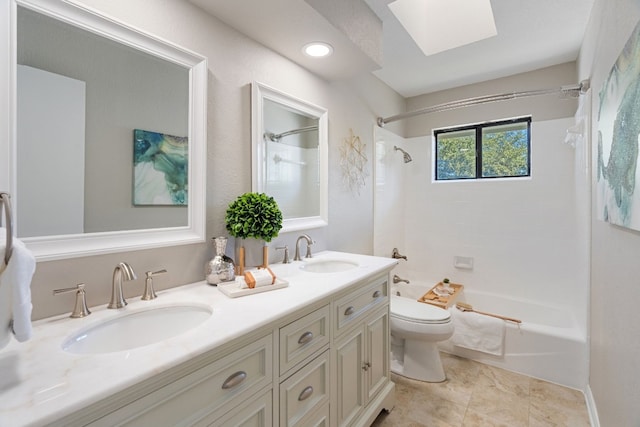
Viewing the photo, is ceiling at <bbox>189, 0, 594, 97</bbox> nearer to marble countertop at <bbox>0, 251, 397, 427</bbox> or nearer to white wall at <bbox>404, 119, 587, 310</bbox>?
white wall at <bbox>404, 119, 587, 310</bbox>

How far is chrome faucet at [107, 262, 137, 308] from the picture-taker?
100 centimetres

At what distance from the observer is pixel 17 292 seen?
2.07 ft

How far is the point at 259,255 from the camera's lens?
166 cm

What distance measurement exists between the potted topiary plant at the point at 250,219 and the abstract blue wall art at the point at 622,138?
51.8 inches

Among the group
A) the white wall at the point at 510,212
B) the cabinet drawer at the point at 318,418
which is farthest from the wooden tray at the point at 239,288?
the white wall at the point at 510,212

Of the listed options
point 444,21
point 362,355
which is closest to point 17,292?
point 362,355

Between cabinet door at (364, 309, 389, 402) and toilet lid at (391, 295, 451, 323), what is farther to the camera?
toilet lid at (391, 295, 451, 323)

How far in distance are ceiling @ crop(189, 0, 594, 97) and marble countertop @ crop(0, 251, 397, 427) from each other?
1.27 m

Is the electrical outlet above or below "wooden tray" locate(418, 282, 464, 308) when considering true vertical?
above

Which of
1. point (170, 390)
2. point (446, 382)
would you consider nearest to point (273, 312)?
point (170, 390)

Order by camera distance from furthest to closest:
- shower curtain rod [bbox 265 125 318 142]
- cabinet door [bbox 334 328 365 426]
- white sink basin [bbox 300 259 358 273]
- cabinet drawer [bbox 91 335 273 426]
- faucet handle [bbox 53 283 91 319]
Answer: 1. white sink basin [bbox 300 259 358 273]
2. shower curtain rod [bbox 265 125 318 142]
3. cabinet door [bbox 334 328 365 426]
4. faucet handle [bbox 53 283 91 319]
5. cabinet drawer [bbox 91 335 273 426]

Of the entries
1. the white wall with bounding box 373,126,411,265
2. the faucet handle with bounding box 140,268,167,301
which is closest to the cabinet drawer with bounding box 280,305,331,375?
the faucet handle with bounding box 140,268,167,301

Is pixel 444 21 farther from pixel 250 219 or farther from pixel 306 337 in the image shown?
pixel 306 337

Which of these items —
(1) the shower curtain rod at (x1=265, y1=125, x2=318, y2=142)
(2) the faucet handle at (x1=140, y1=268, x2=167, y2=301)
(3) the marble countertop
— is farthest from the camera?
(1) the shower curtain rod at (x1=265, y1=125, x2=318, y2=142)
